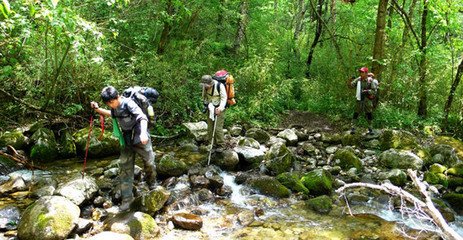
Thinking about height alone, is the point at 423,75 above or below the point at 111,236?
above

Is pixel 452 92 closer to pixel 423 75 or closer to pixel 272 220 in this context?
pixel 423 75

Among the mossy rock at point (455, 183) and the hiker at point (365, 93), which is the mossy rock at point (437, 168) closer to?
the mossy rock at point (455, 183)

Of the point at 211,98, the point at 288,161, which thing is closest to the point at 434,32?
the point at 288,161

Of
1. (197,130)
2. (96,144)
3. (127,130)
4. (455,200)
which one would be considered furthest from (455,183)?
(96,144)

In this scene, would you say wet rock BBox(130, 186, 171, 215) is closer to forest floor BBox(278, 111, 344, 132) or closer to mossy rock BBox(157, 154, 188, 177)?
mossy rock BBox(157, 154, 188, 177)

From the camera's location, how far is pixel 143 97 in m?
6.39

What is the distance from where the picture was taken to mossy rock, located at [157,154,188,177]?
27.8 feet

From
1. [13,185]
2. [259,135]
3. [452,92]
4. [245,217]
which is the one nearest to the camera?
[245,217]

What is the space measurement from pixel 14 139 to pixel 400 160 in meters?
9.74

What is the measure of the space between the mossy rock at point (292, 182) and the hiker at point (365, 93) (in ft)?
14.8

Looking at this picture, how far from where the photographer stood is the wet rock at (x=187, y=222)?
6.38 m

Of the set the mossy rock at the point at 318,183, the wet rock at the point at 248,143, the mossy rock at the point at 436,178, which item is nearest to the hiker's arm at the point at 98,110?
the mossy rock at the point at 318,183

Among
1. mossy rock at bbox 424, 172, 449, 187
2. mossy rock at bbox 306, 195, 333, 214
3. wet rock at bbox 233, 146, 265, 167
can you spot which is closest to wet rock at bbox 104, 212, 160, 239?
mossy rock at bbox 306, 195, 333, 214

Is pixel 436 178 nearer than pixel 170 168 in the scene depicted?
No
